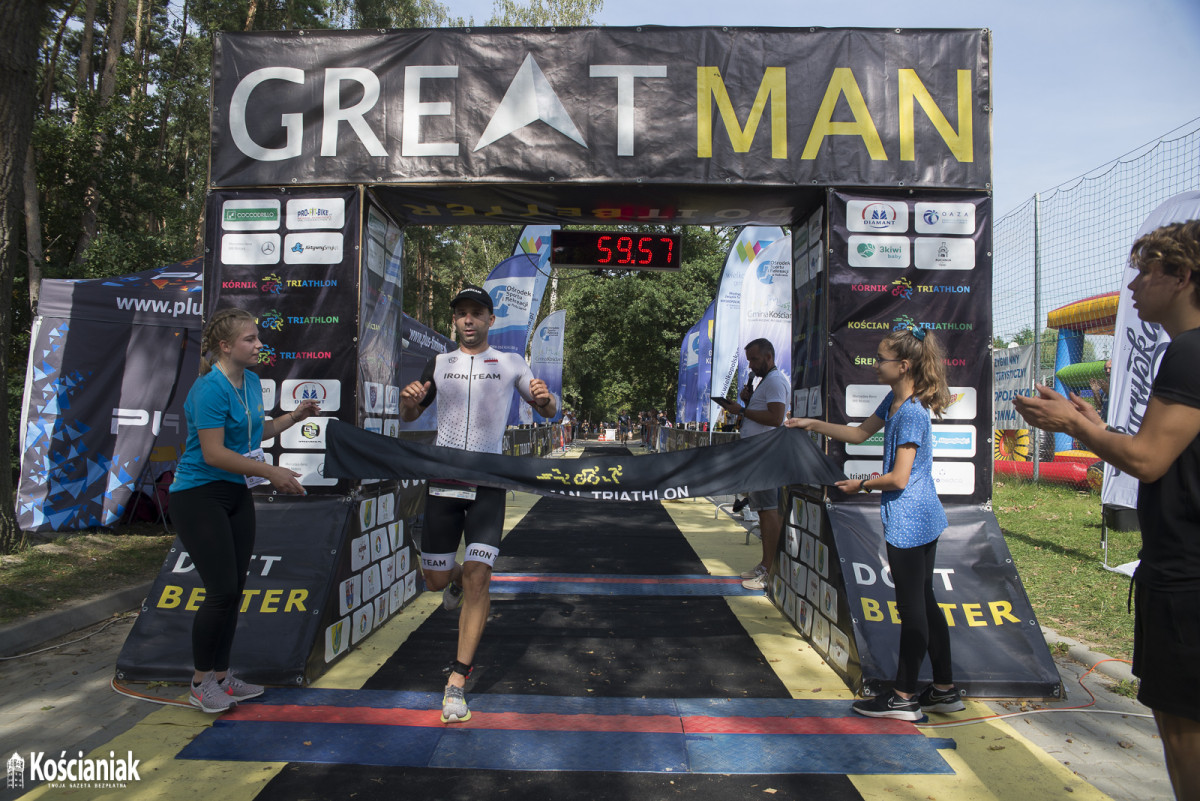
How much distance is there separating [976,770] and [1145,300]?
2.23 meters

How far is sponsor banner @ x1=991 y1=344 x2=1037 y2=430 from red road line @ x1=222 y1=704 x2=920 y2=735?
986cm

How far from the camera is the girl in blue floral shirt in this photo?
142 inches

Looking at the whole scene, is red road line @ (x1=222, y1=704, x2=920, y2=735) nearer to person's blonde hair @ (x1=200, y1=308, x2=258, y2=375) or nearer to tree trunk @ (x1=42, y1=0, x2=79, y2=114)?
person's blonde hair @ (x1=200, y1=308, x2=258, y2=375)

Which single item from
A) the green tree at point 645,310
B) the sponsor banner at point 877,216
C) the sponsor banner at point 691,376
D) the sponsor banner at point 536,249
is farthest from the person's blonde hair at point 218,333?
the green tree at point 645,310

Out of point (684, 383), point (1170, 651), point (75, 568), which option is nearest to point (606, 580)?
point (75, 568)

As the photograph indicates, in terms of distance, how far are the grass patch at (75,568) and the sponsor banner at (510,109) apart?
3.40 meters

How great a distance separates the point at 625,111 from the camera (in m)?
5.10

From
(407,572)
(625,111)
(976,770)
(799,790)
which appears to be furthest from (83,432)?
(976,770)

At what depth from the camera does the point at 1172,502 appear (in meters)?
1.98

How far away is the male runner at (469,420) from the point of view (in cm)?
391

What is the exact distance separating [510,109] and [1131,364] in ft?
18.0

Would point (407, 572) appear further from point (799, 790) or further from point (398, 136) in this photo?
point (799, 790)

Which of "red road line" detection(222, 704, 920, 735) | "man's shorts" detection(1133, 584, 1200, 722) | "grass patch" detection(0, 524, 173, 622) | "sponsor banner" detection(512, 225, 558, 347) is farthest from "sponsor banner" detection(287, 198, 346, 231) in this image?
"sponsor banner" detection(512, 225, 558, 347)

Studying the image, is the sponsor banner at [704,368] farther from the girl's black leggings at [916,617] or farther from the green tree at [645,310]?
the girl's black leggings at [916,617]
